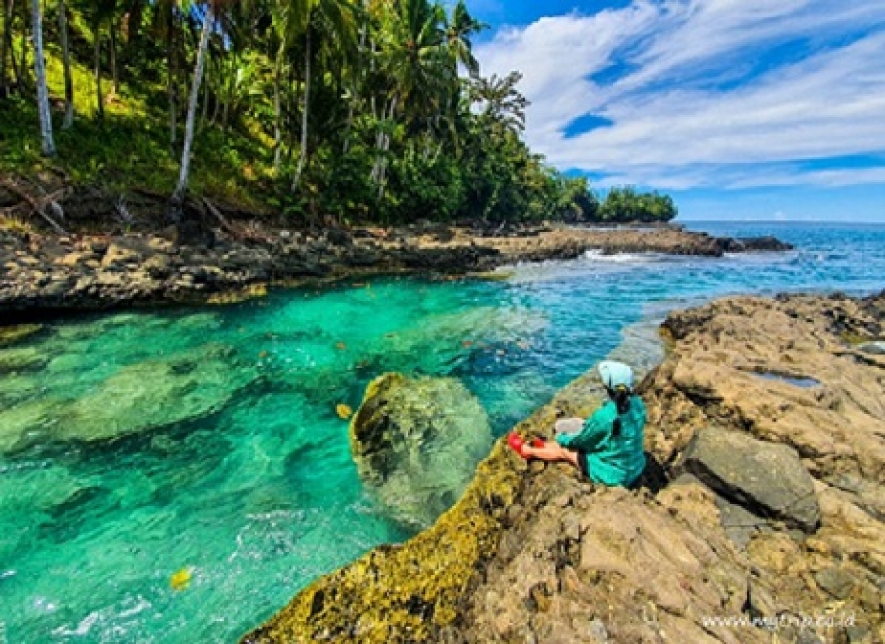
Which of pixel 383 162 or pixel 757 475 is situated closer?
pixel 757 475

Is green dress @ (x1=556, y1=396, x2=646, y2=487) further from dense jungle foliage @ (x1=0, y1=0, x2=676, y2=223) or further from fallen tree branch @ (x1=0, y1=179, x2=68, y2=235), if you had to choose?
dense jungle foliage @ (x1=0, y1=0, x2=676, y2=223)

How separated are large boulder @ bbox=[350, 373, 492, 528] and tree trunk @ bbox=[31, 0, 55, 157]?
1964cm

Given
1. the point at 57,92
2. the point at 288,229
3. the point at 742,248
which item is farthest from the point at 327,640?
the point at 742,248

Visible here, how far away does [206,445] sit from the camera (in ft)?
24.2

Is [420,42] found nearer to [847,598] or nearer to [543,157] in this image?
[847,598]

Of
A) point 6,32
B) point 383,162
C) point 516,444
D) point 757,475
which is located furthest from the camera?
point 383,162

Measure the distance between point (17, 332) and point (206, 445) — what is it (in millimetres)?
8810

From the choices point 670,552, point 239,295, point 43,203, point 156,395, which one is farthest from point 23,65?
point 670,552

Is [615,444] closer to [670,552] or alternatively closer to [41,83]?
[670,552]

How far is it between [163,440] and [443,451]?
483 cm

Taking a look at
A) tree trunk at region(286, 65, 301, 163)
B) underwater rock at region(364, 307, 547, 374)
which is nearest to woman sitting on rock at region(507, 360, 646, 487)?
underwater rock at region(364, 307, 547, 374)

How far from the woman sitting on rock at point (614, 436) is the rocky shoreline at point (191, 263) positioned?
15134 millimetres

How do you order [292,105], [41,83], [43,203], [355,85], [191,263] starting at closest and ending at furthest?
[43,203], [191,263], [41,83], [355,85], [292,105]

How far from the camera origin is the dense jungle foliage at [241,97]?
64.3ft
